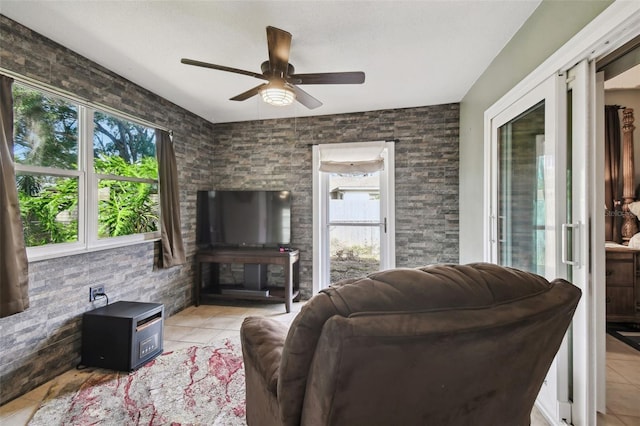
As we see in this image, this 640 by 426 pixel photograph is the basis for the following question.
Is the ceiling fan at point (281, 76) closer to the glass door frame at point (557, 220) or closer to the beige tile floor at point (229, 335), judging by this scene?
the glass door frame at point (557, 220)

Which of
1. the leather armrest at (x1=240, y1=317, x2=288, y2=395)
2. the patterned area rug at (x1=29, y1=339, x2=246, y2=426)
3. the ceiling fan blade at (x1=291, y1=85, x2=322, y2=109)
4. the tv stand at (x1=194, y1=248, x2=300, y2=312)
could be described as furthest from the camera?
the tv stand at (x1=194, y1=248, x2=300, y2=312)

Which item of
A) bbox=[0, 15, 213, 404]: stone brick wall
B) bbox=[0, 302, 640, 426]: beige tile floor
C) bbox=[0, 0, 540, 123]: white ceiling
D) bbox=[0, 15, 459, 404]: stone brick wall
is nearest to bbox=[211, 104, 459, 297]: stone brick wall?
bbox=[0, 15, 459, 404]: stone brick wall

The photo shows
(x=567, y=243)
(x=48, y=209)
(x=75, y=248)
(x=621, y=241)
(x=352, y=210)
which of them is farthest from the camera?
(x=352, y=210)

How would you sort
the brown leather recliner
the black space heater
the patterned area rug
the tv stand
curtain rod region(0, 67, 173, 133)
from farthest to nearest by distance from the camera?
the tv stand
the black space heater
curtain rod region(0, 67, 173, 133)
the patterned area rug
the brown leather recliner

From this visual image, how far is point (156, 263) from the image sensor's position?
3.04m

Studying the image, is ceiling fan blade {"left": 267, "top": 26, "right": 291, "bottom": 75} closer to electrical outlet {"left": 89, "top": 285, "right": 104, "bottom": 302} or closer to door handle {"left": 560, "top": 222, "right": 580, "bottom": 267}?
door handle {"left": 560, "top": 222, "right": 580, "bottom": 267}

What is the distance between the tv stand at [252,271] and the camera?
337 cm

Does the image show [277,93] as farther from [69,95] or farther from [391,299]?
[391,299]

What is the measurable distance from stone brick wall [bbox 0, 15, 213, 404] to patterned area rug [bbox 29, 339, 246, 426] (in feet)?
0.81

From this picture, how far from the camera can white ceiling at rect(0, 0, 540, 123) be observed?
1742 millimetres

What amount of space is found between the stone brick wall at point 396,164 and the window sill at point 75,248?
4.89ft

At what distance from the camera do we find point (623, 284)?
2709 mm

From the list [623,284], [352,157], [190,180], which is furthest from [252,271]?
[623,284]

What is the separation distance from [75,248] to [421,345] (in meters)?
2.70
